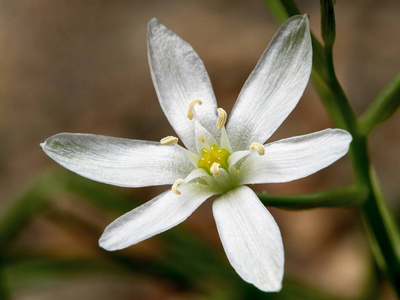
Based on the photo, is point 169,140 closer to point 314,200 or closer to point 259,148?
point 259,148

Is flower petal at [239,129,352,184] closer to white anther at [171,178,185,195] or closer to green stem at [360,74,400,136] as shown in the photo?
white anther at [171,178,185,195]

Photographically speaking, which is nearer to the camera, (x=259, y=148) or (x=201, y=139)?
(x=259, y=148)

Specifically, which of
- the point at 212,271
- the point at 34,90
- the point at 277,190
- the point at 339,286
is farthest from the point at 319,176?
the point at 34,90

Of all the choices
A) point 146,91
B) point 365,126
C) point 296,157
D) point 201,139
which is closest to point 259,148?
point 296,157

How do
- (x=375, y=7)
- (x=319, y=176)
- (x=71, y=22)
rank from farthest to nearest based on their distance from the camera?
1. (x=71, y=22)
2. (x=375, y=7)
3. (x=319, y=176)

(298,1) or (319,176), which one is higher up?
(298,1)

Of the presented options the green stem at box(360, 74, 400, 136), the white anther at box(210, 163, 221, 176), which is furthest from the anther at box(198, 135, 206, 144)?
the green stem at box(360, 74, 400, 136)

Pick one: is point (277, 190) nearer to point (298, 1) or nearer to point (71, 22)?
point (298, 1)
